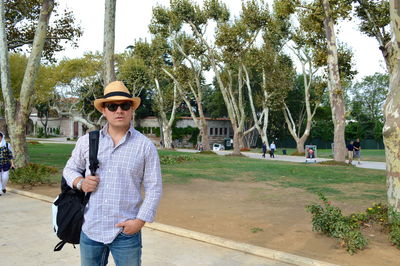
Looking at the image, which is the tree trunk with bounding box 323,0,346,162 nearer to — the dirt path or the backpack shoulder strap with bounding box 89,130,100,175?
the dirt path

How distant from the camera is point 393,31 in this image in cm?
623

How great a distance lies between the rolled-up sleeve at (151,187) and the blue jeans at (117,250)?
0.20m

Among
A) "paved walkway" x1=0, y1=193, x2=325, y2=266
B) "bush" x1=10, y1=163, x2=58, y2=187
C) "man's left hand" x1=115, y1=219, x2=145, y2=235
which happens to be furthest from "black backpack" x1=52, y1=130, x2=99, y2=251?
"bush" x1=10, y1=163, x2=58, y2=187

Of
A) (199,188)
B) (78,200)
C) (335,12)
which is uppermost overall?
(335,12)

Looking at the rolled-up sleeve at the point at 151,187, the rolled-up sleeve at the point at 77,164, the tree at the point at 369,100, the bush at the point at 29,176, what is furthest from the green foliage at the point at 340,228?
the tree at the point at 369,100

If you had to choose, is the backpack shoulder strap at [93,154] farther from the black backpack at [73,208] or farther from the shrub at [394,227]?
the shrub at [394,227]

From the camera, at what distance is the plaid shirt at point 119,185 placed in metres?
2.82

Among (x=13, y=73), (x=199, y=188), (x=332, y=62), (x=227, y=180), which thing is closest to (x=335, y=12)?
(x=332, y=62)

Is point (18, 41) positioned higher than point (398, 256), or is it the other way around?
point (18, 41)

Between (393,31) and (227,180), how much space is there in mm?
8783

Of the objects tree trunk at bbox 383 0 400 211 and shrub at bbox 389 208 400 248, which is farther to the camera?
tree trunk at bbox 383 0 400 211

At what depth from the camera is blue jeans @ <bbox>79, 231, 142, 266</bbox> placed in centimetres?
282

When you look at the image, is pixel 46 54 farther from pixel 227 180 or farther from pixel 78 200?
pixel 78 200

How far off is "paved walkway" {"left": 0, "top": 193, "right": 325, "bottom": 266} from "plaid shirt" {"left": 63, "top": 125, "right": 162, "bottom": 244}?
2.22 meters
